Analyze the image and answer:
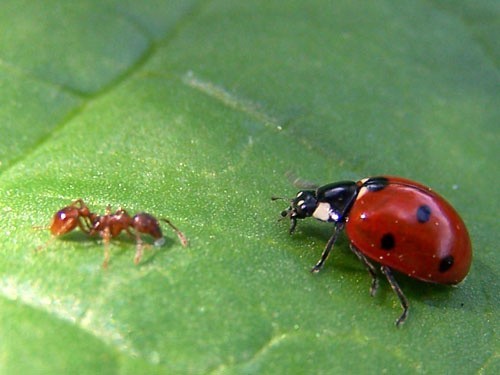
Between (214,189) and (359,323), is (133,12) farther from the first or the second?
(359,323)

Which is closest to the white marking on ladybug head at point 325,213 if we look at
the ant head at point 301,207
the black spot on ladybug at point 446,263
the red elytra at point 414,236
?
the ant head at point 301,207

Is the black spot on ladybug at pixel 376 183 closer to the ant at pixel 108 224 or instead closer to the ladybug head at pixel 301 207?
the ladybug head at pixel 301 207

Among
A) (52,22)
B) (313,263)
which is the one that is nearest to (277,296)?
(313,263)

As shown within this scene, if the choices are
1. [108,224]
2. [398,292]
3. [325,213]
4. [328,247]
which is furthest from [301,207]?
[108,224]

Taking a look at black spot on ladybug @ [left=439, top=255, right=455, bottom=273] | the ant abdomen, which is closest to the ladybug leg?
black spot on ladybug @ [left=439, top=255, right=455, bottom=273]

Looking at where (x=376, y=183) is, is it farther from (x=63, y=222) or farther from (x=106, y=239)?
(x=63, y=222)

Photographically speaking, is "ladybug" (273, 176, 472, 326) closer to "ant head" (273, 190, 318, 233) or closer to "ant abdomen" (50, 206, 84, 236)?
"ant head" (273, 190, 318, 233)
